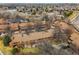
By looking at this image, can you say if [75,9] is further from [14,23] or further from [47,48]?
[14,23]

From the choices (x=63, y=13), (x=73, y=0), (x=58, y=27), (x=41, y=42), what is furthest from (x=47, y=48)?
(x=73, y=0)

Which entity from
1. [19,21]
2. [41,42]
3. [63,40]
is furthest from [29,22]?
[63,40]

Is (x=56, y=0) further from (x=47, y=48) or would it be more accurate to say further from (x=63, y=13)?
(x=47, y=48)

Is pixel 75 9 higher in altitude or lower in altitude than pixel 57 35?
higher

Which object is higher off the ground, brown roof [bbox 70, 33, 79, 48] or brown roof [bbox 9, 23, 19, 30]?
brown roof [bbox 9, 23, 19, 30]

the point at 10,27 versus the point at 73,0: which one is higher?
the point at 73,0

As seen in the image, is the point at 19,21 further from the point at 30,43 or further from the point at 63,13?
the point at 63,13

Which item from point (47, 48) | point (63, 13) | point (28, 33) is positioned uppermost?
point (63, 13)

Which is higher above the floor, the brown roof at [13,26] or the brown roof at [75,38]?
the brown roof at [13,26]
